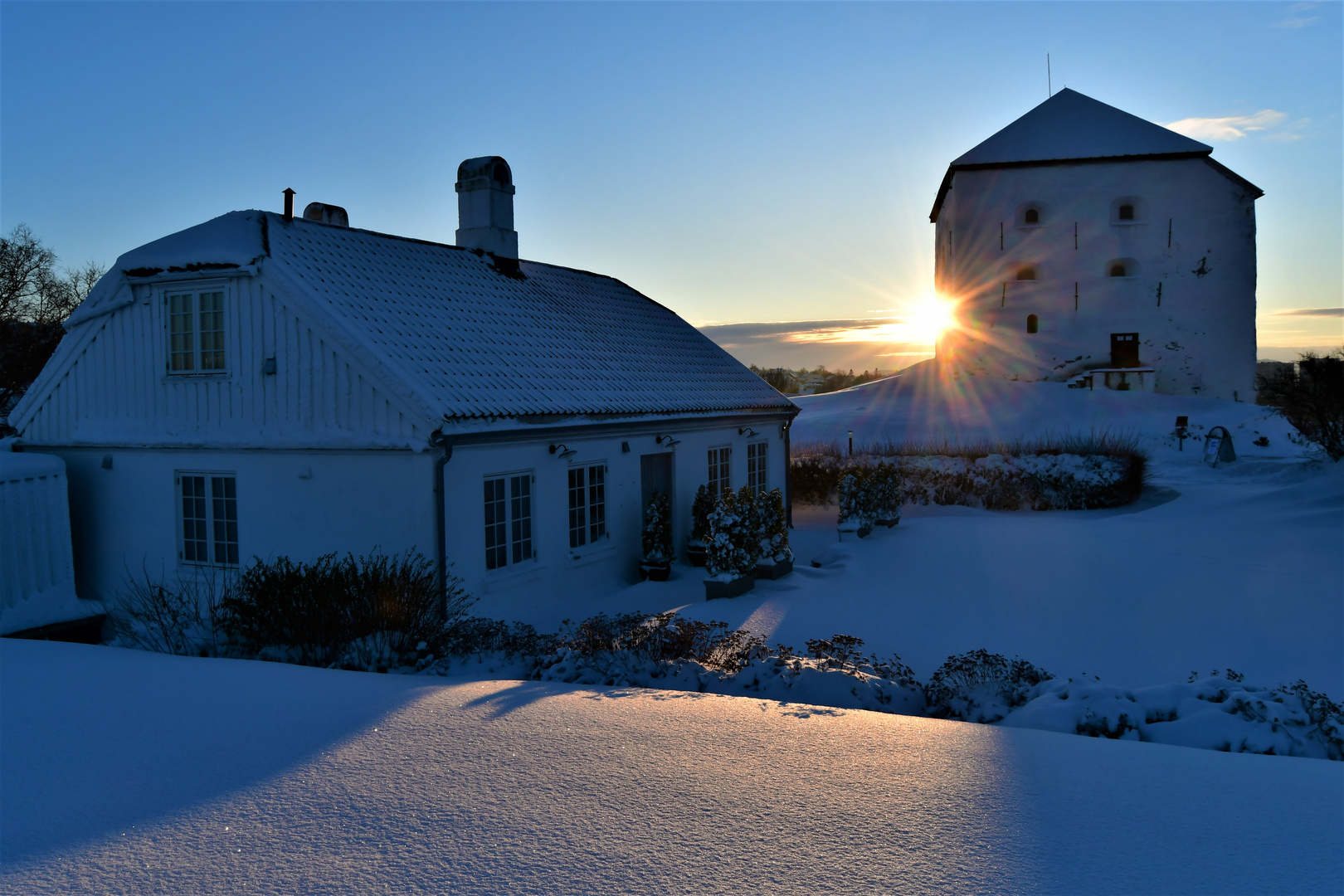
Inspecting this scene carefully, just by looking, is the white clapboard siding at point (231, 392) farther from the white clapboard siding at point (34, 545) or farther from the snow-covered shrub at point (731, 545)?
the snow-covered shrub at point (731, 545)

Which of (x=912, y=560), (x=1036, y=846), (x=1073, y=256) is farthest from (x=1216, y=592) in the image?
(x=1073, y=256)

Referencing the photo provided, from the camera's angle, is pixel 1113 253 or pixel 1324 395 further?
pixel 1113 253

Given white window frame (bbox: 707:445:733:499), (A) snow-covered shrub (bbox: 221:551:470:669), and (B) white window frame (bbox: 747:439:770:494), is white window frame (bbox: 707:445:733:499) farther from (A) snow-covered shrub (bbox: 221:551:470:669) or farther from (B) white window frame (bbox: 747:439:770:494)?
(A) snow-covered shrub (bbox: 221:551:470:669)

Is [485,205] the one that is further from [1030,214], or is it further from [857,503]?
[1030,214]

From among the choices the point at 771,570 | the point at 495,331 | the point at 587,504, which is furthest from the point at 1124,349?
the point at 495,331

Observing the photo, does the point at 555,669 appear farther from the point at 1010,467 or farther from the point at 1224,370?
the point at 1224,370

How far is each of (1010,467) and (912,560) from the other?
810 cm

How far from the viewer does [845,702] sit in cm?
666

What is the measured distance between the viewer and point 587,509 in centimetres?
1358

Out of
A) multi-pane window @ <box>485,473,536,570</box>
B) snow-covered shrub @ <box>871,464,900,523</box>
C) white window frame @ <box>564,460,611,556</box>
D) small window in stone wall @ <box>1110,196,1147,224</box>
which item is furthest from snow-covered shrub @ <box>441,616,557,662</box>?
small window in stone wall @ <box>1110,196,1147,224</box>

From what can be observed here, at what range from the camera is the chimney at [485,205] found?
53.6 ft

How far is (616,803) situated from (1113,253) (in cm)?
4079

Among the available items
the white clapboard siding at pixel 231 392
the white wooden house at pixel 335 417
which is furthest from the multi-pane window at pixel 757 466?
the white clapboard siding at pixel 231 392

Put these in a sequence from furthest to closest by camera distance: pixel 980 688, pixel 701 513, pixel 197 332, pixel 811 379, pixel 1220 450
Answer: pixel 811 379 → pixel 1220 450 → pixel 701 513 → pixel 197 332 → pixel 980 688
